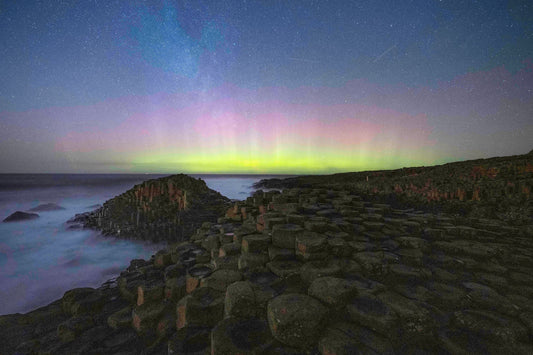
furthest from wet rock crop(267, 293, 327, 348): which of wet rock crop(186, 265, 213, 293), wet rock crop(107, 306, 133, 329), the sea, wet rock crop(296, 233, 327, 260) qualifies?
the sea

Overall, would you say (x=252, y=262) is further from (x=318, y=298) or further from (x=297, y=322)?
(x=297, y=322)

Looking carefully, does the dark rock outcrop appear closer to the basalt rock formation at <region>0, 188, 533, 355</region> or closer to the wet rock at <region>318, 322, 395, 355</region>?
the basalt rock formation at <region>0, 188, 533, 355</region>

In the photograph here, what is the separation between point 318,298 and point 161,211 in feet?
34.1

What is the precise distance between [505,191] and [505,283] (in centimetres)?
621

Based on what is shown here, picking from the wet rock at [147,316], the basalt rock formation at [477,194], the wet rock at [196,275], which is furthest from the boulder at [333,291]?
the basalt rock formation at [477,194]

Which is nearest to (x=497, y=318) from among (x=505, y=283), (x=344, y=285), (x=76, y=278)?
(x=505, y=283)

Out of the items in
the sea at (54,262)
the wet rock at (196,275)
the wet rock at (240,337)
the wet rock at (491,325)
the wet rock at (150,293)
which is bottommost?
the sea at (54,262)

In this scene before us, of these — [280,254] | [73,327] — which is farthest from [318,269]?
[73,327]

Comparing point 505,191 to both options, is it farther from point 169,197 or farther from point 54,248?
point 54,248

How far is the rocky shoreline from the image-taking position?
6.27 feet

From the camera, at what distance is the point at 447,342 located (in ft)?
5.95

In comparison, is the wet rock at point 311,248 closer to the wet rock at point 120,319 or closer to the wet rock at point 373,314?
the wet rock at point 373,314

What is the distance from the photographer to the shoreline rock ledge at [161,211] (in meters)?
9.32

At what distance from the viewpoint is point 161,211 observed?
10805 mm
